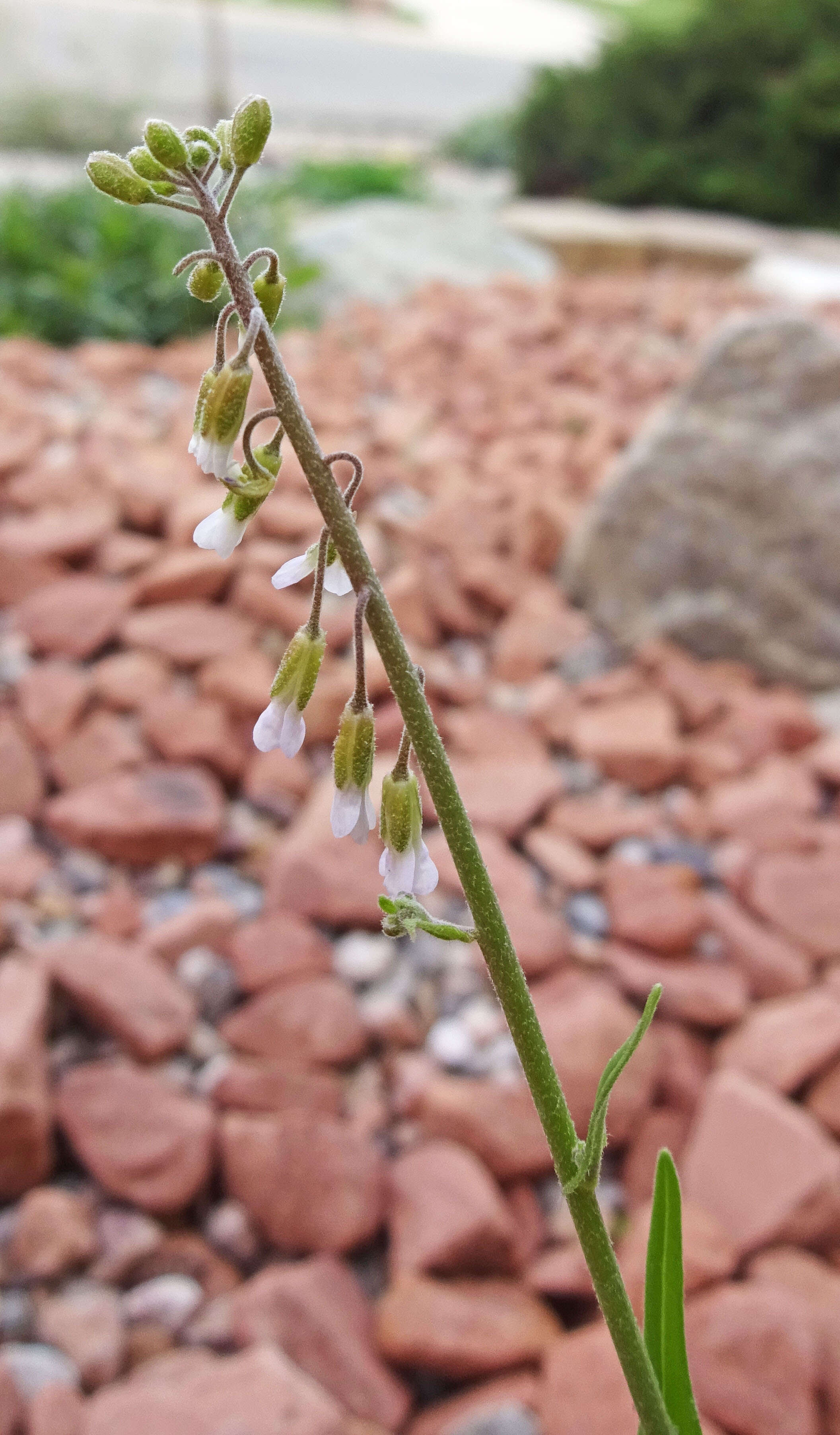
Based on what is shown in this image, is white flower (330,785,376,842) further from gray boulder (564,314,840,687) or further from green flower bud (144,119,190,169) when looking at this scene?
gray boulder (564,314,840,687)

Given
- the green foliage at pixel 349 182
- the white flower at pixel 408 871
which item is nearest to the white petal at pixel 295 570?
the white flower at pixel 408 871

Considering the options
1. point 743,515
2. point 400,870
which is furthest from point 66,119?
point 400,870

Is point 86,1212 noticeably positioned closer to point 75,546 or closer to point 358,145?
point 75,546

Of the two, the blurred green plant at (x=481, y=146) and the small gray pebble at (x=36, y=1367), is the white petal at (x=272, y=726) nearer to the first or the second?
the small gray pebble at (x=36, y=1367)

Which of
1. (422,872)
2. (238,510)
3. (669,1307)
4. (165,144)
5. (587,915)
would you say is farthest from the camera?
(587,915)

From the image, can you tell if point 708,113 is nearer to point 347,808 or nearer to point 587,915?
point 587,915
